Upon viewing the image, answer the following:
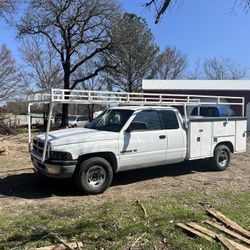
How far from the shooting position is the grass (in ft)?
16.3

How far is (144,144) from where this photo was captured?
8398 mm

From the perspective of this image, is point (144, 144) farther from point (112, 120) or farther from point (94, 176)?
point (94, 176)

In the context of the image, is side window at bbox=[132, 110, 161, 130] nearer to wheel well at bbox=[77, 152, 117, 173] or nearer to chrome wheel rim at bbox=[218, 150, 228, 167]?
wheel well at bbox=[77, 152, 117, 173]

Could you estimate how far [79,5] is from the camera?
82.7ft

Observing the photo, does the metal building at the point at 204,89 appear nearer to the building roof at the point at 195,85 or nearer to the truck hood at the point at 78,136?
the building roof at the point at 195,85

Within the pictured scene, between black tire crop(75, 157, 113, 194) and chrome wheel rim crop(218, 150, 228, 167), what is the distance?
3.86 meters

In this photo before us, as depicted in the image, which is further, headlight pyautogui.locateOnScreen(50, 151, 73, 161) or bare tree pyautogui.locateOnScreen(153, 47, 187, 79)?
bare tree pyautogui.locateOnScreen(153, 47, 187, 79)

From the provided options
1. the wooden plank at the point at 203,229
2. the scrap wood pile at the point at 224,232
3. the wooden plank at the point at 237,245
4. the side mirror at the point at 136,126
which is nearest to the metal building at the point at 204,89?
the side mirror at the point at 136,126

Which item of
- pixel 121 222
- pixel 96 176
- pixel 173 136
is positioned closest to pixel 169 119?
pixel 173 136

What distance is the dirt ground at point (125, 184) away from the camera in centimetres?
716

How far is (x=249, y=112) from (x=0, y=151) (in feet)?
71.3

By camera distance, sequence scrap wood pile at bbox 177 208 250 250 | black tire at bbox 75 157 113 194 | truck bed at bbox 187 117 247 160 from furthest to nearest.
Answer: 1. truck bed at bbox 187 117 247 160
2. black tire at bbox 75 157 113 194
3. scrap wood pile at bbox 177 208 250 250

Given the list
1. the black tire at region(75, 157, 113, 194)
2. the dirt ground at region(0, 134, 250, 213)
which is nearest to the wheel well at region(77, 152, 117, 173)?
the black tire at region(75, 157, 113, 194)

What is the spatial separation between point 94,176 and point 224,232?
3164mm
